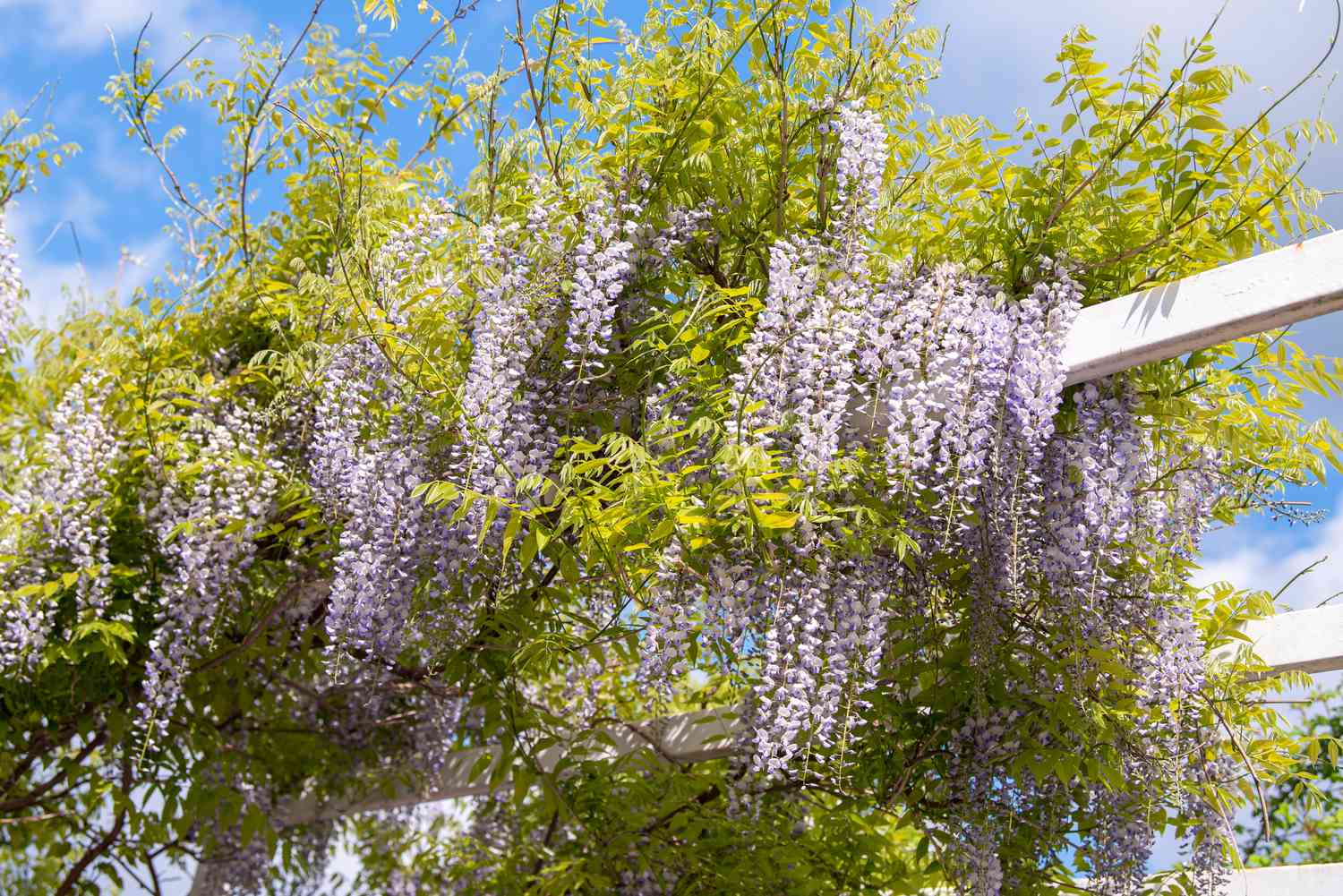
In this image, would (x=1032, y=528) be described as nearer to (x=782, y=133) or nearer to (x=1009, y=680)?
(x=1009, y=680)

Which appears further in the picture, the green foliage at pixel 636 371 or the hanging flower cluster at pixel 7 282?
the hanging flower cluster at pixel 7 282

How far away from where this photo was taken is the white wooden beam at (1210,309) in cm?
262

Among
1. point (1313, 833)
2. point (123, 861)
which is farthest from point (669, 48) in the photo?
point (1313, 833)

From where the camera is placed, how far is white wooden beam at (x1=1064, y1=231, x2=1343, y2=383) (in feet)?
8.61

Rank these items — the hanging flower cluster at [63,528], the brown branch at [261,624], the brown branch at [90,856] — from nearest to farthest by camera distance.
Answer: the hanging flower cluster at [63,528]
the brown branch at [261,624]
the brown branch at [90,856]

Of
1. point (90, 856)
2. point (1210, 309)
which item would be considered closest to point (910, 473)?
point (1210, 309)

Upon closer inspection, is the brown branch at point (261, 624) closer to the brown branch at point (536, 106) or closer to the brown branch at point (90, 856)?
the brown branch at point (90, 856)

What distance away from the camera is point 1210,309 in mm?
2703

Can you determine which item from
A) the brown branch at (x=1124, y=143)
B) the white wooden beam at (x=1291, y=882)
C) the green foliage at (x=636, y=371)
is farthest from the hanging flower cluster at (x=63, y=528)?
the white wooden beam at (x=1291, y=882)

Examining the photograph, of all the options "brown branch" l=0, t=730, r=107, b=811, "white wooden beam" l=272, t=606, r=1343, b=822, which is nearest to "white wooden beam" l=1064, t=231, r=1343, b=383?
"white wooden beam" l=272, t=606, r=1343, b=822

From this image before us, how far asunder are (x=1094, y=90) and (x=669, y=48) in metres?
1.00

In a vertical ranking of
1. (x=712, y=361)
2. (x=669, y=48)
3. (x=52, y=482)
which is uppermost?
(x=669, y=48)

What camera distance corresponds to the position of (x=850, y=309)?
9.42ft

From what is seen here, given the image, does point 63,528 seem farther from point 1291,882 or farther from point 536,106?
point 1291,882
